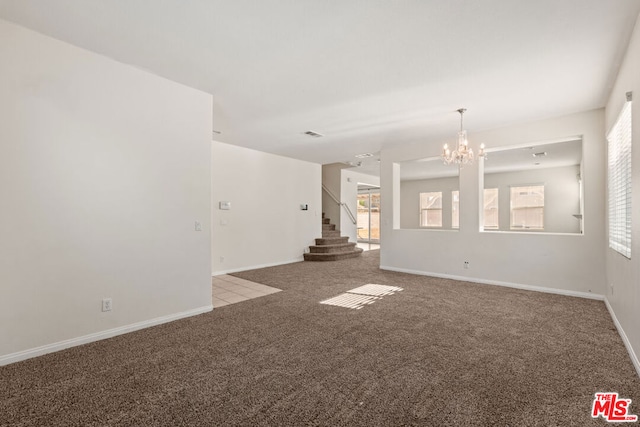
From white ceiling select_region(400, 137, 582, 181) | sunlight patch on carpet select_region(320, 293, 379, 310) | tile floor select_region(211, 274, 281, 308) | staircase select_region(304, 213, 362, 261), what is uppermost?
white ceiling select_region(400, 137, 582, 181)

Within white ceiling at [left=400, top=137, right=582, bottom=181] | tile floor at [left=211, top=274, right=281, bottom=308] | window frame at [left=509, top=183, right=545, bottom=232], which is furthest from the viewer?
window frame at [left=509, top=183, right=545, bottom=232]

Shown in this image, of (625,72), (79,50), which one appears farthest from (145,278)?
(625,72)

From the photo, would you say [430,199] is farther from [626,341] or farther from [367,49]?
[367,49]

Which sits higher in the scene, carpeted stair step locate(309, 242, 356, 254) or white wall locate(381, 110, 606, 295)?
white wall locate(381, 110, 606, 295)

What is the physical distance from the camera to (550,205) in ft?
29.7

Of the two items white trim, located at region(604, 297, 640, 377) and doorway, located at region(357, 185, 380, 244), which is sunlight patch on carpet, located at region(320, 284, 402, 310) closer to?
white trim, located at region(604, 297, 640, 377)

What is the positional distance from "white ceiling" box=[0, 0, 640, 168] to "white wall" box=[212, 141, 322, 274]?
221cm

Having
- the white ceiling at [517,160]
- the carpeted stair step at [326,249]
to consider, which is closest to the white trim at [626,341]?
the white ceiling at [517,160]

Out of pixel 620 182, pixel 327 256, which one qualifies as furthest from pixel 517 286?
pixel 327 256

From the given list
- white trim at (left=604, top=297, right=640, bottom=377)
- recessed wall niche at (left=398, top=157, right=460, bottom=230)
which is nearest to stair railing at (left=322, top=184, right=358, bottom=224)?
recessed wall niche at (left=398, top=157, right=460, bottom=230)

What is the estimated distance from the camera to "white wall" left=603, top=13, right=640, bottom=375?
2.31 metres

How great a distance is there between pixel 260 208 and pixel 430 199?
7531 mm

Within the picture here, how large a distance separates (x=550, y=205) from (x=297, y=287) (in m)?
8.61

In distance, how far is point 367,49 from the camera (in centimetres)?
276
